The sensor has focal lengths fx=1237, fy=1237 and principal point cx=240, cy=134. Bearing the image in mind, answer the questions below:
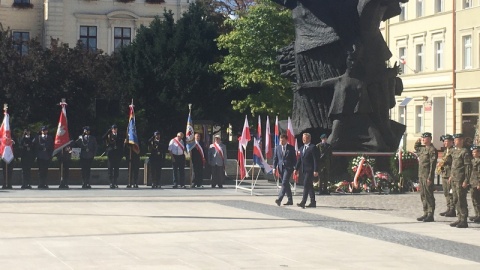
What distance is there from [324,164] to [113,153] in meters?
7.68

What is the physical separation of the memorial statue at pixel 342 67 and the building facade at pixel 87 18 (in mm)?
45516

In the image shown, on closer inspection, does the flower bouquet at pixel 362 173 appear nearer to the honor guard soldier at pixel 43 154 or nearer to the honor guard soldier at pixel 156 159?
the honor guard soldier at pixel 156 159

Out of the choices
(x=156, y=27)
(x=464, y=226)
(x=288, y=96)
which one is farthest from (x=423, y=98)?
(x=464, y=226)

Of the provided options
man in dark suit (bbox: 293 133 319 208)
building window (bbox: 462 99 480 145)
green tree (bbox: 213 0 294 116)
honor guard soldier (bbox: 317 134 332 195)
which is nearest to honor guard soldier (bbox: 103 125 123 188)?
honor guard soldier (bbox: 317 134 332 195)

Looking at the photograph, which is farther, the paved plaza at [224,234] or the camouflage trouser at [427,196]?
the camouflage trouser at [427,196]

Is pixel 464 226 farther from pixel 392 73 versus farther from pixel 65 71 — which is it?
pixel 65 71

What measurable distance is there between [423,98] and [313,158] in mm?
41657

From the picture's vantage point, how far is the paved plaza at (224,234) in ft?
54.9

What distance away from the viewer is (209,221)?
2384 centimetres

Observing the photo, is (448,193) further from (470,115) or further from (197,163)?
(470,115)

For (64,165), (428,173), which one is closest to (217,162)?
(64,165)

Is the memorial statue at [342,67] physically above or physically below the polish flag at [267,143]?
above

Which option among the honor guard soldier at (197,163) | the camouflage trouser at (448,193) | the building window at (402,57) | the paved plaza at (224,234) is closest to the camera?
the paved plaza at (224,234)

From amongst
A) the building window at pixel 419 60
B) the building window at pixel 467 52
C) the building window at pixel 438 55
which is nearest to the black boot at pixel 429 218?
the building window at pixel 467 52
